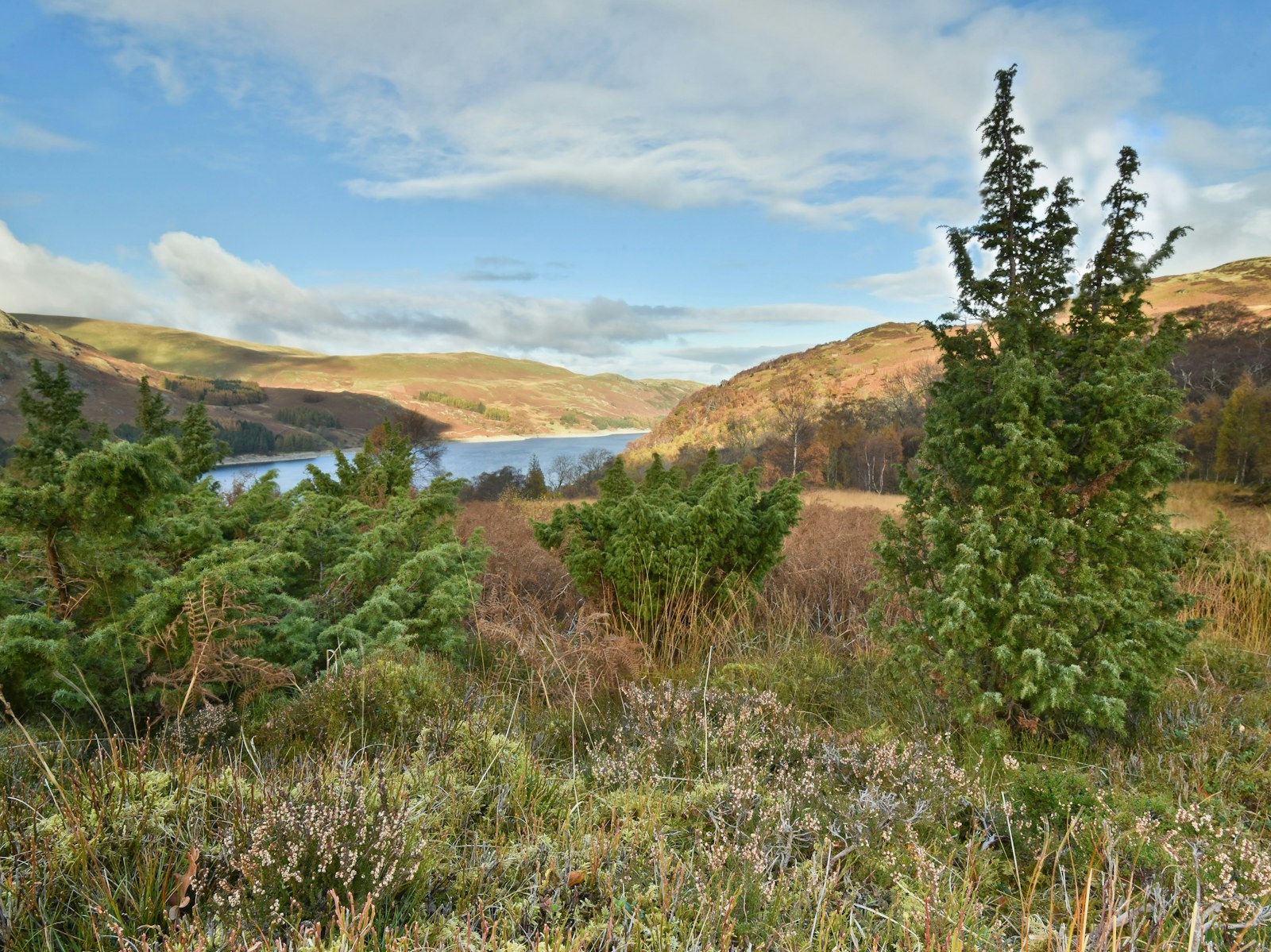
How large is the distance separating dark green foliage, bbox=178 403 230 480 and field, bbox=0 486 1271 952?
19.4 feet

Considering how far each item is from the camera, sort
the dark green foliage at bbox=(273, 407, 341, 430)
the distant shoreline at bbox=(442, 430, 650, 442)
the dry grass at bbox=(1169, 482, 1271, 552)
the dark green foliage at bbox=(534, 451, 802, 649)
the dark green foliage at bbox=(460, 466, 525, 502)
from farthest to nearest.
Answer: the distant shoreline at bbox=(442, 430, 650, 442) < the dark green foliage at bbox=(273, 407, 341, 430) < the dark green foliage at bbox=(460, 466, 525, 502) < the dry grass at bbox=(1169, 482, 1271, 552) < the dark green foliage at bbox=(534, 451, 802, 649)

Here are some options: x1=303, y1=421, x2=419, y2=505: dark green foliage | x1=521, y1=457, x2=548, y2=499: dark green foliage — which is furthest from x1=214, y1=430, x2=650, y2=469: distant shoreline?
x1=521, y1=457, x2=548, y2=499: dark green foliage

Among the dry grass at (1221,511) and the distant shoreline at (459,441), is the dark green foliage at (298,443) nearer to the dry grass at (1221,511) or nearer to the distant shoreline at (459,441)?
the distant shoreline at (459,441)

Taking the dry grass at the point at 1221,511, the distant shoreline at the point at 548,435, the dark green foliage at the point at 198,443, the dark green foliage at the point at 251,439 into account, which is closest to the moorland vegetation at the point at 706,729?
the dark green foliage at the point at 198,443

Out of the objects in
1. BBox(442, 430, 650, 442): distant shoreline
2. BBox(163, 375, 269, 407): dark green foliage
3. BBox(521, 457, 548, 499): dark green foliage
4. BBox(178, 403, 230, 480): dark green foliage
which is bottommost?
BBox(521, 457, 548, 499): dark green foliage

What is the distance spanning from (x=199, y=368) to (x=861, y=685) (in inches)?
7121

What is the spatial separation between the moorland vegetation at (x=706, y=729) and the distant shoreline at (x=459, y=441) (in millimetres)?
5254

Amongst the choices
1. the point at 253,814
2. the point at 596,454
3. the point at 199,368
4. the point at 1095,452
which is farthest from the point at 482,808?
the point at 199,368

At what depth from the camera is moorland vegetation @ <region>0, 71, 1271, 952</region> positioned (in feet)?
5.57

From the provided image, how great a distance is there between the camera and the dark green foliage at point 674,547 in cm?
527

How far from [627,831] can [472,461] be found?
162 feet

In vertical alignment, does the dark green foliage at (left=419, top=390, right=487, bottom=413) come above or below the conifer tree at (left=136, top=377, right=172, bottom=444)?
above

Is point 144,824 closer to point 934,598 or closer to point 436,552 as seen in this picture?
point 436,552

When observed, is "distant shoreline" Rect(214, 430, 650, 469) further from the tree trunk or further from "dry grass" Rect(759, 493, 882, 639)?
"dry grass" Rect(759, 493, 882, 639)
